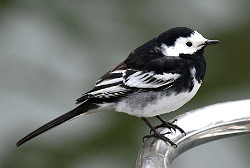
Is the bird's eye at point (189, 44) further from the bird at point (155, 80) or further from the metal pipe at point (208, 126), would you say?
the metal pipe at point (208, 126)

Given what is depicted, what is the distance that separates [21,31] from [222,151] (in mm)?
1461

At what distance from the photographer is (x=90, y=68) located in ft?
13.6

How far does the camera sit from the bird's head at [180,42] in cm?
201

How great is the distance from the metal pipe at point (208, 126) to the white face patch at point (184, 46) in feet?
1.36

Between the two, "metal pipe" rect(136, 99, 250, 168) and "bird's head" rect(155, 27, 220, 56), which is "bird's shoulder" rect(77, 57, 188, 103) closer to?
"bird's head" rect(155, 27, 220, 56)

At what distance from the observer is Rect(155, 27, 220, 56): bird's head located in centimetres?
201

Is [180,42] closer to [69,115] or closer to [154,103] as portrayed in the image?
[154,103]

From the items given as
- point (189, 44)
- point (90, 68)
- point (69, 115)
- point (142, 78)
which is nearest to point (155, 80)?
point (142, 78)

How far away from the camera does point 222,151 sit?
3709 millimetres

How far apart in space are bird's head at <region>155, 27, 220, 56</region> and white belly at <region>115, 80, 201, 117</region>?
10cm

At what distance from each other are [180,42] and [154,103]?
7.8 inches

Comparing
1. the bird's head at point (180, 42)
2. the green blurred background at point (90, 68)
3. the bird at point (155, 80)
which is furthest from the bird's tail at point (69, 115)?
the green blurred background at point (90, 68)

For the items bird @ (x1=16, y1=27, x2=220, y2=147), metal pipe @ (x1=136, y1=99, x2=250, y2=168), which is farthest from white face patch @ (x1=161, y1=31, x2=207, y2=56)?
metal pipe @ (x1=136, y1=99, x2=250, y2=168)

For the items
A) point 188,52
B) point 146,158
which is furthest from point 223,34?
point 146,158
